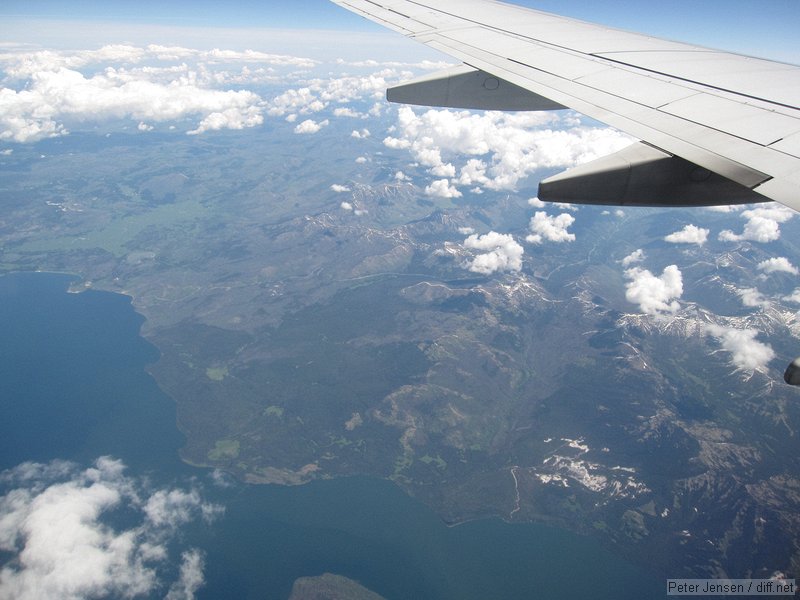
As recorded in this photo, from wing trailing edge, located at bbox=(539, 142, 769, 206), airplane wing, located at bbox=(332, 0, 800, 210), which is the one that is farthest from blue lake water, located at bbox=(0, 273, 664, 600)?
wing trailing edge, located at bbox=(539, 142, 769, 206)

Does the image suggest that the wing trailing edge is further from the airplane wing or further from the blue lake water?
the blue lake water

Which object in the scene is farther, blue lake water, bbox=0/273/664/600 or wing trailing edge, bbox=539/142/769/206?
blue lake water, bbox=0/273/664/600

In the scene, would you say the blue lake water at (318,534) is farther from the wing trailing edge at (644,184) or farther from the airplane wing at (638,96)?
the wing trailing edge at (644,184)

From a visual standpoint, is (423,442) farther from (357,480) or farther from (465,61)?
(465,61)

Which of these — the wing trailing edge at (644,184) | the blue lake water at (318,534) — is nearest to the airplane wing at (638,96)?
the wing trailing edge at (644,184)

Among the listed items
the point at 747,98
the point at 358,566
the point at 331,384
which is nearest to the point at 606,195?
the point at 747,98

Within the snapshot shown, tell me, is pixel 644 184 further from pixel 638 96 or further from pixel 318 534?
pixel 318 534

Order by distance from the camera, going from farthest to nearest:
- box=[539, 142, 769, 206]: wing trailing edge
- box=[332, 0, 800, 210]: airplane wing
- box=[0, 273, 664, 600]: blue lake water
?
box=[0, 273, 664, 600]: blue lake water < box=[539, 142, 769, 206]: wing trailing edge < box=[332, 0, 800, 210]: airplane wing
